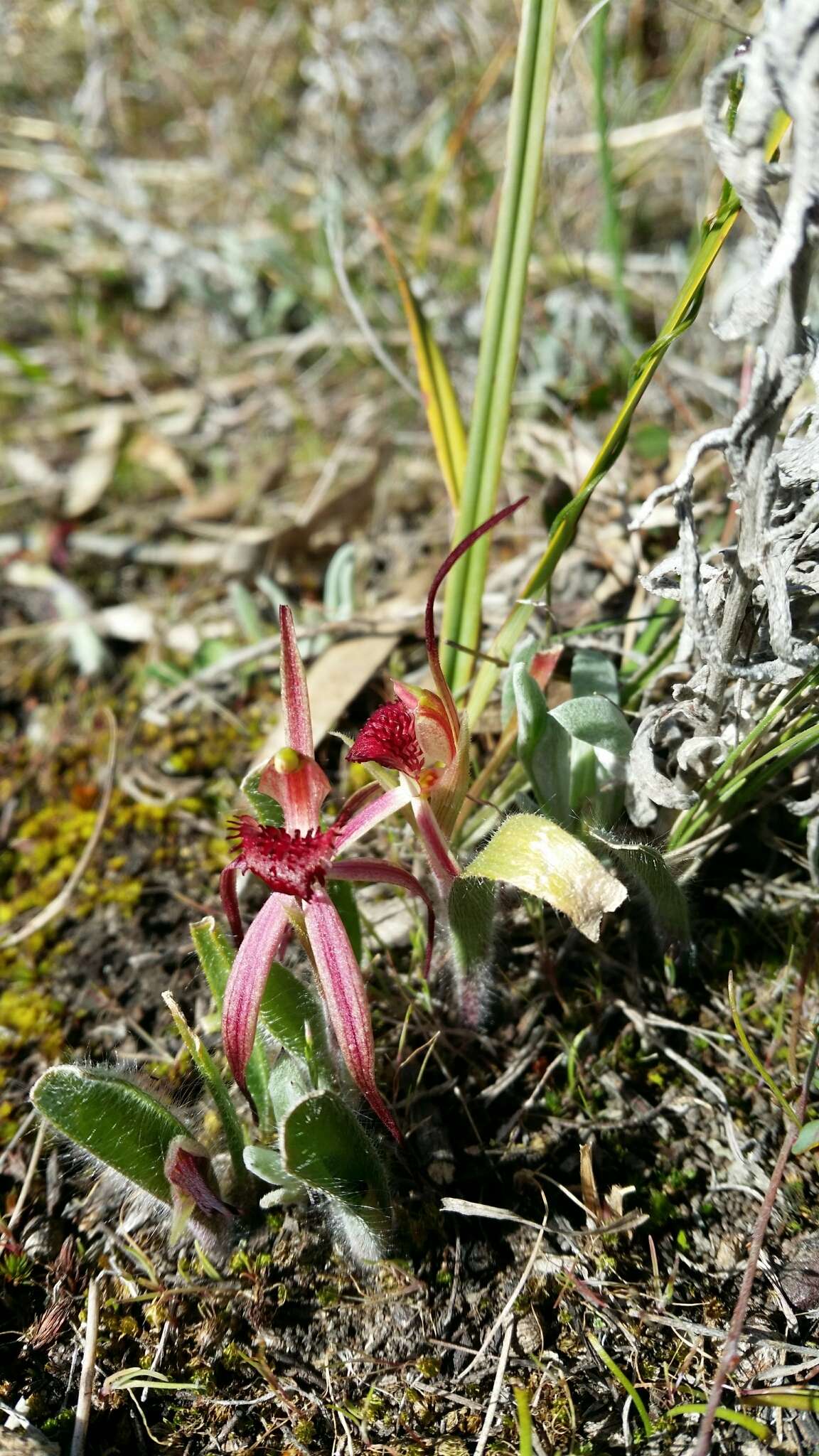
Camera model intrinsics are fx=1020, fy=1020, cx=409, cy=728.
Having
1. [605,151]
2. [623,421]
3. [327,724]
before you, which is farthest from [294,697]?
[605,151]

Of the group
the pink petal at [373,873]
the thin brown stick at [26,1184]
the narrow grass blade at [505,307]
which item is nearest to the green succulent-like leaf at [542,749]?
the pink petal at [373,873]

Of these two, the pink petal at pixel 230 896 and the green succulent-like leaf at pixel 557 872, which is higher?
the green succulent-like leaf at pixel 557 872

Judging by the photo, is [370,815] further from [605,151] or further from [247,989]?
[605,151]

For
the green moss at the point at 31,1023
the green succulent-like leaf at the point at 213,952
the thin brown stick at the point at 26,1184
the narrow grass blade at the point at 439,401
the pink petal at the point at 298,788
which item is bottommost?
the thin brown stick at the point at 26,1184

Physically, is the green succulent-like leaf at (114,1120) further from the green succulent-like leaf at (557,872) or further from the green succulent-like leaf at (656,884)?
the green succulent-like leaf at (656,884)

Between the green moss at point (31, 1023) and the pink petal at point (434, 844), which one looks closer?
the pink petal at point (434, 844)

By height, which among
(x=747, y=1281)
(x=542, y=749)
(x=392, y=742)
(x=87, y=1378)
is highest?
(x=392, y=742)

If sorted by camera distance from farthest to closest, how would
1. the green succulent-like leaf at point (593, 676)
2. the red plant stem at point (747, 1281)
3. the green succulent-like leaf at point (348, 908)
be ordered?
1. the green succulent-like leaf at point (593, 676)
2. the green succulent-like leaf at point (348, 908)
3. the red plant stem at point (747, 1281)
